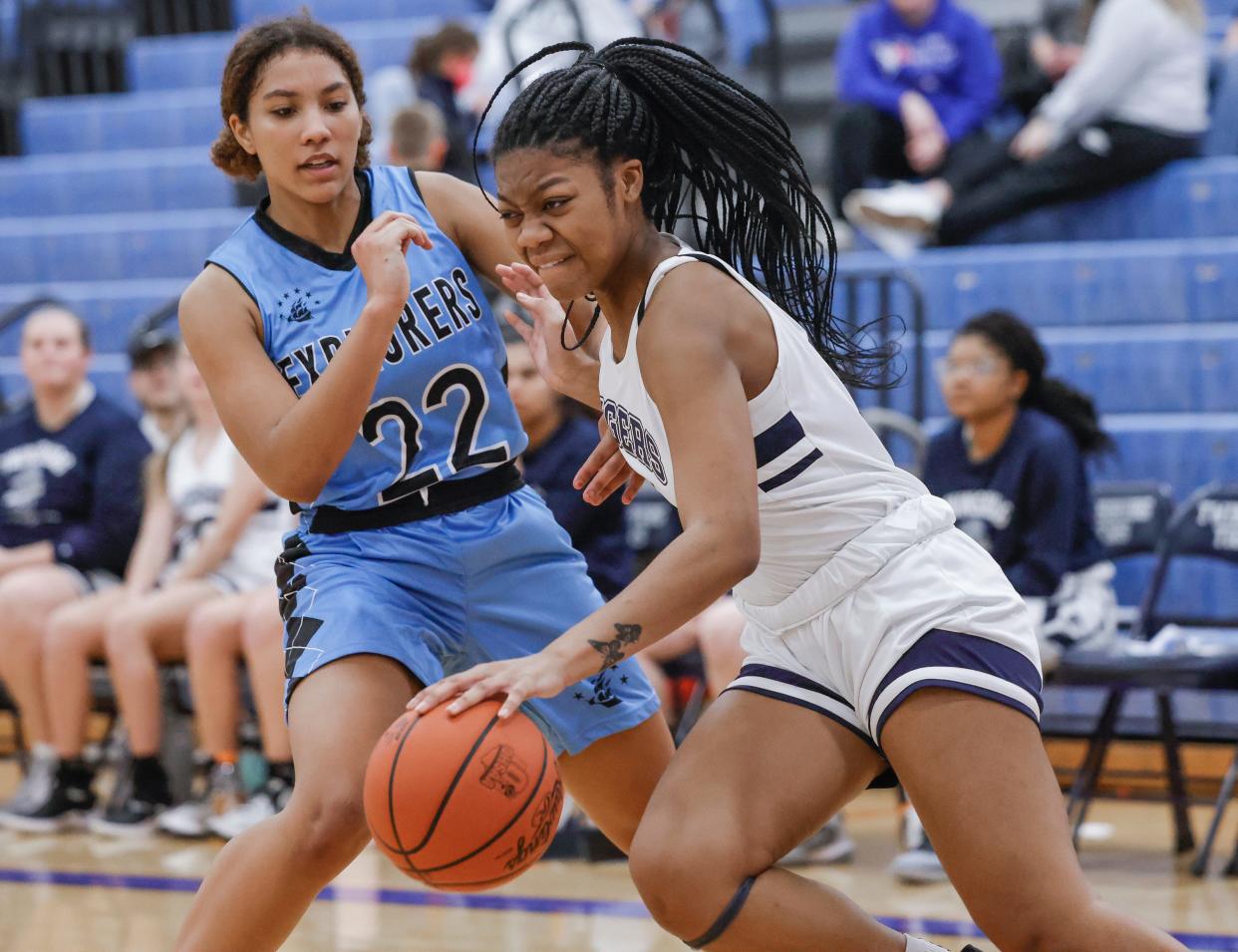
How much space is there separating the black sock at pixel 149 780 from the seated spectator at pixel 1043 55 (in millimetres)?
4936

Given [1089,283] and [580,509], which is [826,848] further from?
[1089,283]

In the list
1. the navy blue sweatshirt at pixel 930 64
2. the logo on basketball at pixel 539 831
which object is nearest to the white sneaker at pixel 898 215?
the navy blue sweatshirt at pixel 930 64

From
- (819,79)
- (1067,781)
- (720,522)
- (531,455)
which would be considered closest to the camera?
(720,522)

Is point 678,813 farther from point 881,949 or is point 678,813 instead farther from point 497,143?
point 497,143

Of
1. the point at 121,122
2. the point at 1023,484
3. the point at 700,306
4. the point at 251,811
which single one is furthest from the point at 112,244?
the point at 700,306

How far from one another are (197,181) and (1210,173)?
17.9 ft

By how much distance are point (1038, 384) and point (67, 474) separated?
3.49 metres

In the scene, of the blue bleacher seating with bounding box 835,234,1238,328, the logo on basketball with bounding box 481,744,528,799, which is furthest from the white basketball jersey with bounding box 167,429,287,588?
the logo on basketball with bounding box 481,744,528,799

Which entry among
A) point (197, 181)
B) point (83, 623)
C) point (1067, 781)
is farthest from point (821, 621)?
point (197, 181)

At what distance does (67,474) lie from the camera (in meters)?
6.75

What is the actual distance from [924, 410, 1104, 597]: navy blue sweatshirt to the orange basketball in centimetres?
310

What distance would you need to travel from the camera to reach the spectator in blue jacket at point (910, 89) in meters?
8.09

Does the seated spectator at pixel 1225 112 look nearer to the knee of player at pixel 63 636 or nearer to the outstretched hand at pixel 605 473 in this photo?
the knee of player at pixel 63 636

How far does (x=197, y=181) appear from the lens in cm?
1019
